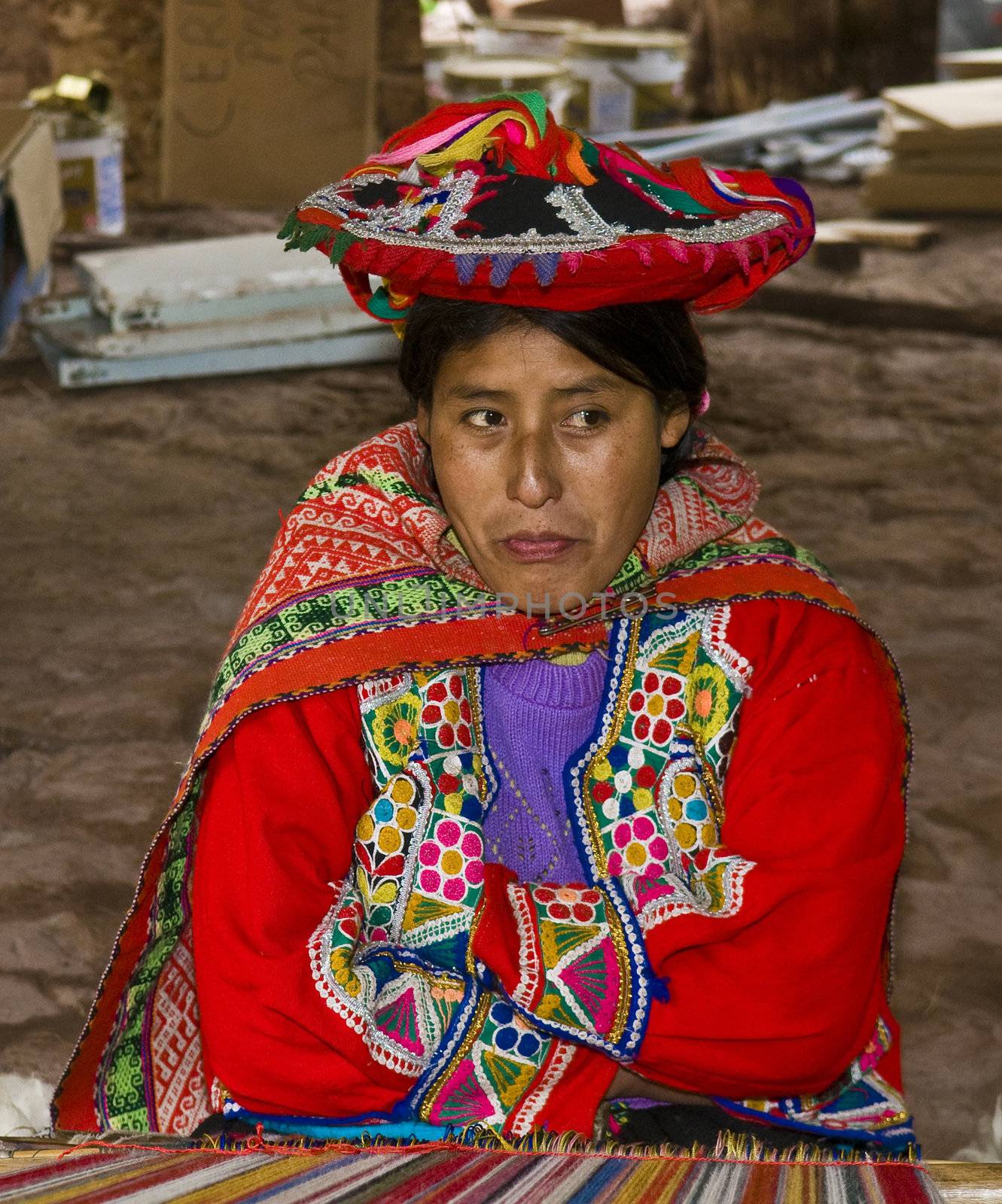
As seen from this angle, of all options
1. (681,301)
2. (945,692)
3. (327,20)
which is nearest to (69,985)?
(681,301)

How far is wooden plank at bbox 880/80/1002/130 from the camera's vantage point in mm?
6410

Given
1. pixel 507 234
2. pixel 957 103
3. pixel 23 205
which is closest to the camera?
pixel 507 234

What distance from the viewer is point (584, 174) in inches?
55.8

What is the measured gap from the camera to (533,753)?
163cm

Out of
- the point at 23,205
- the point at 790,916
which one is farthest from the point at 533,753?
the point at 23,205

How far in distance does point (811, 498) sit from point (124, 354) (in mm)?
2114

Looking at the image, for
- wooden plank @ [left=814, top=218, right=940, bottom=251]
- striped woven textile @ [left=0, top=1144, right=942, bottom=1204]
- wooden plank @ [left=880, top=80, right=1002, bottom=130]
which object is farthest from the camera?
wooden plank @ [left=880, top=80, right=1002, bottom=130]

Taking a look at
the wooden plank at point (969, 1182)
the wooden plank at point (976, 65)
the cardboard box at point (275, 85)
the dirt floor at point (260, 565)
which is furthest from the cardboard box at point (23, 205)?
the wooden plank at point (976, 65)

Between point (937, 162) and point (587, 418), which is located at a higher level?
point (587, 418)

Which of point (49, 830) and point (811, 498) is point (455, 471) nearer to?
point (49, 830)

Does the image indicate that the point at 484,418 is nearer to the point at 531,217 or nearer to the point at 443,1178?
the point at 531,217

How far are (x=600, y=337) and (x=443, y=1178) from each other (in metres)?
0.76

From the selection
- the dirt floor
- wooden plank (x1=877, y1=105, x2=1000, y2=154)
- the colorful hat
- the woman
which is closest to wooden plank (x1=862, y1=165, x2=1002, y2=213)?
wooden plank (x1=877, y1=105, x2=1000, y2=154)

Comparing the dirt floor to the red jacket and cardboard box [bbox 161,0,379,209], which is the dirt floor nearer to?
the red jacket
